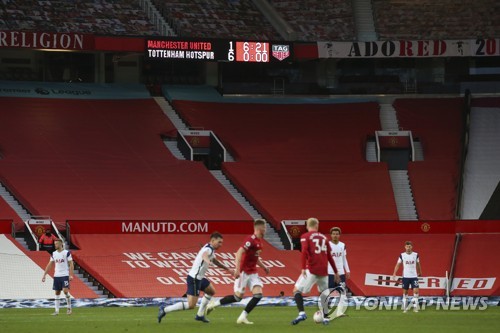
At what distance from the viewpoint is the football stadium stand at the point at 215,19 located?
49.2 meters

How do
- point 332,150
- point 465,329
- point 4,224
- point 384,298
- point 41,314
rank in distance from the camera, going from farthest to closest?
point 332,150 → point 4,224 → point 384,298 → point 41,314 → point 465,329

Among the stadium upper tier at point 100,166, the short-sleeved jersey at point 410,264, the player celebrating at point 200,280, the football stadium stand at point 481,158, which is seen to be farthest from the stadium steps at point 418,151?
the player celebrating at point 200,280

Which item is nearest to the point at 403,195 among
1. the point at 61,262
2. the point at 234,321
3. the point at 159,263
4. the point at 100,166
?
the point at 100,166

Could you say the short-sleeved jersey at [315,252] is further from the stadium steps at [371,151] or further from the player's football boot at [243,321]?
the stadium steps at [371,151]

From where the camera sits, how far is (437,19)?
5119cm

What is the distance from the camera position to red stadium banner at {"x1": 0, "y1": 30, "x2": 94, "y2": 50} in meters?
44.1

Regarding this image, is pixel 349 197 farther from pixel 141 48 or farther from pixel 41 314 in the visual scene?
pixel 41 314

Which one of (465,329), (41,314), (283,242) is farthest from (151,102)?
(465,329)

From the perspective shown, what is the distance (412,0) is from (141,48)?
14340 mm

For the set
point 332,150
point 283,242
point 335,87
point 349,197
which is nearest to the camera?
point 283,242

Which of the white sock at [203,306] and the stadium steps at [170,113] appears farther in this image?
the stadium steps at [170,113]

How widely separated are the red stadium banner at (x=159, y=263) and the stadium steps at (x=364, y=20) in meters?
15.8

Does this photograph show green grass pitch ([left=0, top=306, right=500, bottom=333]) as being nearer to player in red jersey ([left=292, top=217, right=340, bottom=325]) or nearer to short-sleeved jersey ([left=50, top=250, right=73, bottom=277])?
player in red jersey ([left=292, top=217, right=340, bottom=325])

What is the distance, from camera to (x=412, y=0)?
172ft
